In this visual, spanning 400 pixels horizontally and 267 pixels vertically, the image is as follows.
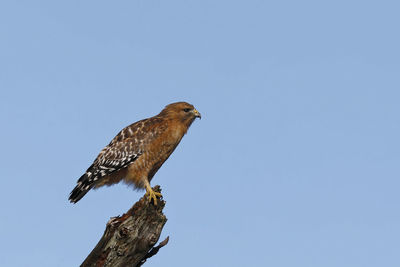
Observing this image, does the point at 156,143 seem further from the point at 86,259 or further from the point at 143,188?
the point at 86,259

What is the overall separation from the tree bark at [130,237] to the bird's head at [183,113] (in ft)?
14.3

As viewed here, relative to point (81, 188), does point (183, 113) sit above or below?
above

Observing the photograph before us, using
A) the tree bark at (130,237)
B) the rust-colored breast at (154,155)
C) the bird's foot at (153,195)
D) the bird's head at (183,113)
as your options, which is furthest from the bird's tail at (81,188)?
the tree bark at (130,237)

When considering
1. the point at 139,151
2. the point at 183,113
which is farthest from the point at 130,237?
the point at 183,113

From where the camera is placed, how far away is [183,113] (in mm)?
12797

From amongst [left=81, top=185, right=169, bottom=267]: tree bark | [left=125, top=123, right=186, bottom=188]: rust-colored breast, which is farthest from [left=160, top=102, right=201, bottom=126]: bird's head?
[left=81, top=185, right=169, bottom=267]: tree bark

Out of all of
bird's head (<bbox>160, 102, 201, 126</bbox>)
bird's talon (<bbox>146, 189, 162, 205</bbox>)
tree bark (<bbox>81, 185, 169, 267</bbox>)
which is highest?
bird's head (<bbox>160, 102, 201, 126</bbox>)

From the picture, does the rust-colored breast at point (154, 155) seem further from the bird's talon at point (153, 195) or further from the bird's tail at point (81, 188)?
the bird's talon at point (153, 195)

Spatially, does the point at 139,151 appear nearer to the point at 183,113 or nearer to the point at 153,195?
the point at 183,113

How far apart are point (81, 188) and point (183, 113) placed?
10.0 ft

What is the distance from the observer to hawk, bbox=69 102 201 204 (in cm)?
1185

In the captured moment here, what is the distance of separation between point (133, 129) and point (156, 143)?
0.87m

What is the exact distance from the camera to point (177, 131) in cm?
1256

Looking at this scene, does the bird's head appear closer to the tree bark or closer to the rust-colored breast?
the rust-colored breast
